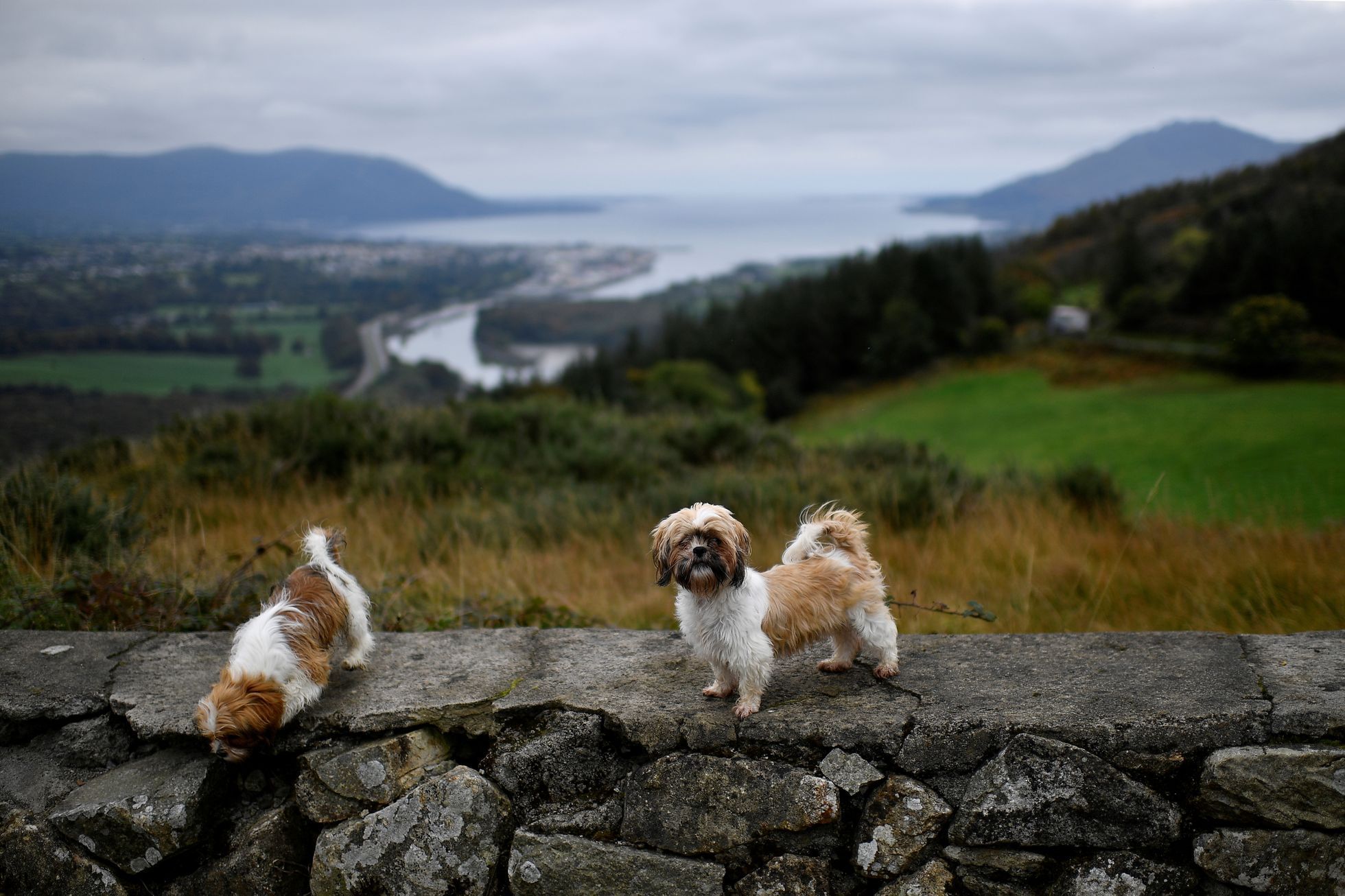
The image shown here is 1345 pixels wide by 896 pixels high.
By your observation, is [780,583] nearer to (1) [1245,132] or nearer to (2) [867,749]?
(2) [867,749]

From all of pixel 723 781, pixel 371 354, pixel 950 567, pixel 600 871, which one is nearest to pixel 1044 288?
pixel 371 354

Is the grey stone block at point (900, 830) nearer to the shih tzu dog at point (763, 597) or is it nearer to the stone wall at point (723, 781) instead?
the stone wall at point (723, 781)

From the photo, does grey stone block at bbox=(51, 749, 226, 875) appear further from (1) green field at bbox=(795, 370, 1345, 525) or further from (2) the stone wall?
(1) green field at bbox=(795, 370, 1345, 525)

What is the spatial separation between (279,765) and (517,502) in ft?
15.3

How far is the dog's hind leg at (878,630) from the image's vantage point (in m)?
3.38

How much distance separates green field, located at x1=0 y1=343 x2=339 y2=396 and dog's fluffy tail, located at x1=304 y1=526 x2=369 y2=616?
877cm

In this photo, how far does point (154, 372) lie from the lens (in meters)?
13.1

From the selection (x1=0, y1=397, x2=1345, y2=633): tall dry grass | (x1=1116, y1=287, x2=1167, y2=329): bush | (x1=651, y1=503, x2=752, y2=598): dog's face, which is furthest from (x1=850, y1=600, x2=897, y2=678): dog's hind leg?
(x1=1116, y1=287, x2=1167, y2=329): bush

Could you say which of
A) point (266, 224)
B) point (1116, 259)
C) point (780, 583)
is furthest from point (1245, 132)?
point (266, 224)

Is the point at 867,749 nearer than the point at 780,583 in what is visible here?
Yes

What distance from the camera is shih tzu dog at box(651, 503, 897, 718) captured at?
295 centimetres

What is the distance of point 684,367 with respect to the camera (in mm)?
38250

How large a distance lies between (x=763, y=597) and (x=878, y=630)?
0.60 meters

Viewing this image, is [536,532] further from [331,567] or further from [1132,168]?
[1132,168]
